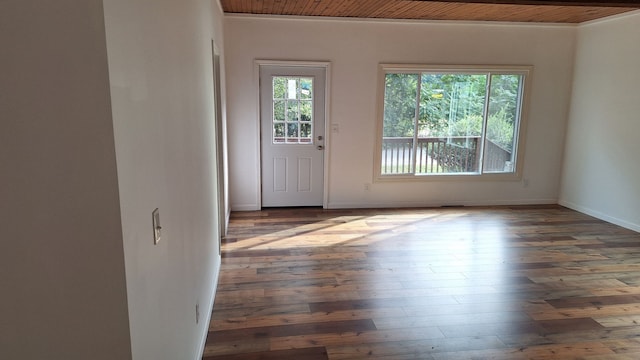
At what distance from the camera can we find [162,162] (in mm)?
1540

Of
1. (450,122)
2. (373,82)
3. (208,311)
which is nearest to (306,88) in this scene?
(373,82)

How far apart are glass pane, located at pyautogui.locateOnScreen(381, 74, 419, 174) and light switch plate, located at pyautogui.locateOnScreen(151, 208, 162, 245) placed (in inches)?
185

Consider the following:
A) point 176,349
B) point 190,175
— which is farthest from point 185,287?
point 190,175

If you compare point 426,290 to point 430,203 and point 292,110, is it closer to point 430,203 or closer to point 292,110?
point 430,203

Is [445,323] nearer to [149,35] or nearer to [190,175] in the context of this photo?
[190,175]

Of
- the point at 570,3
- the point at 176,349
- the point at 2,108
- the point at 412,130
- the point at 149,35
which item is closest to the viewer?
the point at 2,108

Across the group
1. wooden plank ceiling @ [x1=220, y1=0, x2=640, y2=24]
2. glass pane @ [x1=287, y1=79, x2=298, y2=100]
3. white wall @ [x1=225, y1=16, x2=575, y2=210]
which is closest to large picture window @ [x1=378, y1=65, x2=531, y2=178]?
white wall @ [x1=225, y1=16, x2=575, y2=210]

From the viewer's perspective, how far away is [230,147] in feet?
18.1

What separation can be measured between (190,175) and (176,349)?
90cm

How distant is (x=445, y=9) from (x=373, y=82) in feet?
4.19

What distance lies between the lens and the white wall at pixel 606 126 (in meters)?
5.00

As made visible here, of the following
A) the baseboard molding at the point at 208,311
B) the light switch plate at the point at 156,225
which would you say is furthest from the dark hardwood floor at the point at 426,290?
the light switch plate at the point at 156,225

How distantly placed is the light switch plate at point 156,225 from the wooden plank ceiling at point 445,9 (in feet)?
12.1

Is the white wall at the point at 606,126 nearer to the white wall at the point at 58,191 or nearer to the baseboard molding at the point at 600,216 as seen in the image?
the baseboard molding at the point at 600,216
